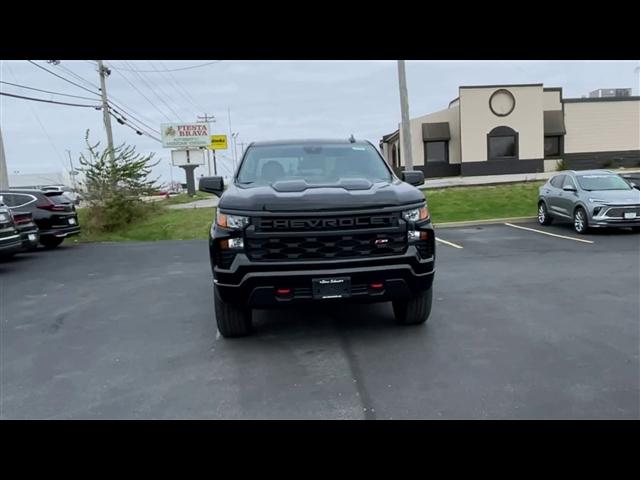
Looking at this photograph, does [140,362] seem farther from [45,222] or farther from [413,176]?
[45,222]

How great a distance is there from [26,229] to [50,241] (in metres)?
2.73

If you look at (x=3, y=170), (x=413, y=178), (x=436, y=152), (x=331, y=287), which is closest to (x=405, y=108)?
(x=413, y=178)

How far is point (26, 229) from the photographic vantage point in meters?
9.94

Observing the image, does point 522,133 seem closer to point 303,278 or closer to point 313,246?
point 313,246

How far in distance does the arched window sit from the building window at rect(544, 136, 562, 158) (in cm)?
378

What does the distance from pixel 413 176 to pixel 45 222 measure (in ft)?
33.8

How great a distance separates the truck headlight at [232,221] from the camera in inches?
155

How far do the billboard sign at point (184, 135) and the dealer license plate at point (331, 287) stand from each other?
3212cm

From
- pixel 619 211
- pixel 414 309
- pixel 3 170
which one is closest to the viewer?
pixel 414 309

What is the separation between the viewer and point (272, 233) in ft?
12.7

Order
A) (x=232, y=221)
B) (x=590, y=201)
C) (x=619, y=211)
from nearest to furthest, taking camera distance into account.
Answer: (x=232, y=221) < (x=619, y=211) < (x=590, y=201)

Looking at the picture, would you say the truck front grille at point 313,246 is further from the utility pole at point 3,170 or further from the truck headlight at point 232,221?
the utility pole at point 3,170

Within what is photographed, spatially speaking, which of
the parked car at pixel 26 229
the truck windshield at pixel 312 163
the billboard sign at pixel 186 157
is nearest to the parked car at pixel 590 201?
the truck windshield at pixel 312 163

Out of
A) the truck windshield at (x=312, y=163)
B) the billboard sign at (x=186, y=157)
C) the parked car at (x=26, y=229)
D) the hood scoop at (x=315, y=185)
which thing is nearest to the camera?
the hood scoop at (x=315, y=185)
